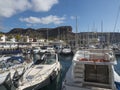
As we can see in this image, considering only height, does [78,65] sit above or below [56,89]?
above

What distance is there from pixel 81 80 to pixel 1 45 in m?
63.3

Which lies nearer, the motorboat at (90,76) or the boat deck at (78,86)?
the boat deck at (78,86)

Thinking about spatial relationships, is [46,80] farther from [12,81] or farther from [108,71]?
[108,71]

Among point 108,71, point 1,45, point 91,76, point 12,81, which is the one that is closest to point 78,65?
point 91,76

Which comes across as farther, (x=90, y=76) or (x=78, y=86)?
(x=90, y=76)

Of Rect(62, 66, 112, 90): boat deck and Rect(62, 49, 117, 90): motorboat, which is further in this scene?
Rect(62, 49, 117, 90): motorboat

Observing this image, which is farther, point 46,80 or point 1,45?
point 1,45

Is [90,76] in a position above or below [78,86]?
above

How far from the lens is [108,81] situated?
30.1ft

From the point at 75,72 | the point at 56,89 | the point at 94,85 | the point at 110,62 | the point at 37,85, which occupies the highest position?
the point at 110,62

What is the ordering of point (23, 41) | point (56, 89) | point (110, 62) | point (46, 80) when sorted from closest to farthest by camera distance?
point (110, 62), point (46, 80), point (56, 89), point (23, 41)

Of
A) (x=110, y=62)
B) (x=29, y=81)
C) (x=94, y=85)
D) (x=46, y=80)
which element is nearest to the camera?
(x=110, y=62)

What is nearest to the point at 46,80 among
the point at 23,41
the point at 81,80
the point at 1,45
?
the point at 81,80

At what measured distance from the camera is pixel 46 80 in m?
12.9
